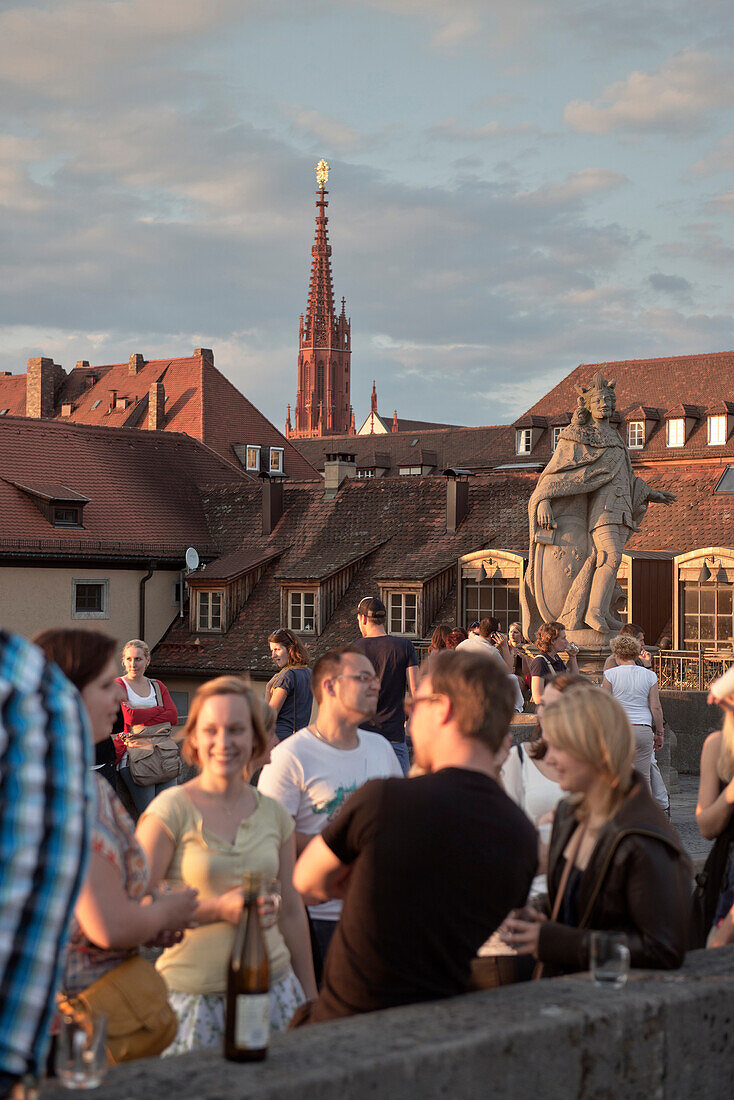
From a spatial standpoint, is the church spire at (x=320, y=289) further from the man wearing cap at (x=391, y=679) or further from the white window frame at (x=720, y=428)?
the man wearing cap at (x=391, y=679)

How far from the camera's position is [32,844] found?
222cm

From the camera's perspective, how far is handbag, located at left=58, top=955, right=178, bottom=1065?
3.38 m

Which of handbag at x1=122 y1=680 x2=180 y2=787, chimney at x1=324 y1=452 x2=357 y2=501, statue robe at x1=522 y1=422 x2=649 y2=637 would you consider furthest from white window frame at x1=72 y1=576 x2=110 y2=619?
handbag at x1=122 y1=680 x2=180 y2=787

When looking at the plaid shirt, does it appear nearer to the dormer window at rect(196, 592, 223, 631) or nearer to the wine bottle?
the wine bottle

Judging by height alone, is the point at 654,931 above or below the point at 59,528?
below

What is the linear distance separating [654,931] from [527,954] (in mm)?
540

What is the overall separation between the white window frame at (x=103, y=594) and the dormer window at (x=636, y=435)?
23750 millimetres

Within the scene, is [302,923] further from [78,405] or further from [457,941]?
[78,405]

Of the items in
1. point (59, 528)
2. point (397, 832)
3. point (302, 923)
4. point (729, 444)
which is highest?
point (729, 444)

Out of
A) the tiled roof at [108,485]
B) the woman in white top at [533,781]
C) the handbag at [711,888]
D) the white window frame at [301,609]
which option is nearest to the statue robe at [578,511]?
the woman in white top at [533,781]

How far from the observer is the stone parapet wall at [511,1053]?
8.37 ft

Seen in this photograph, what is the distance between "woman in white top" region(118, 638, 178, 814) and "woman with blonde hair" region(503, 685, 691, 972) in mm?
5184

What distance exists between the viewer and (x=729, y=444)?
49.9 meters

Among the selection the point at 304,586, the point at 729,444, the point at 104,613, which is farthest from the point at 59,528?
the point at 729,444
